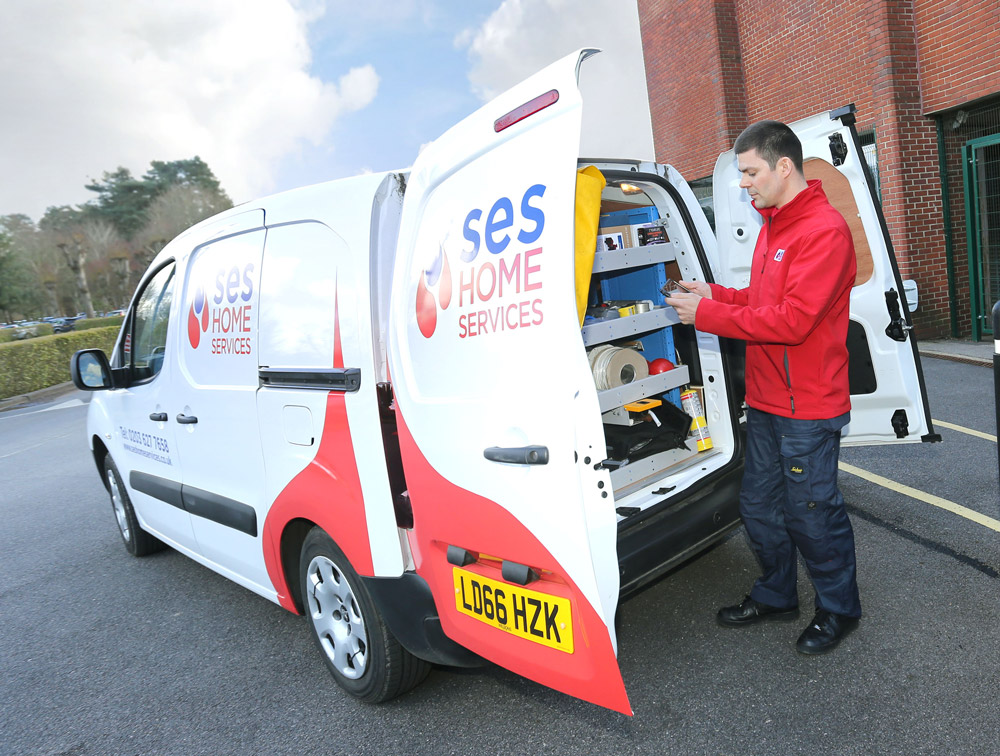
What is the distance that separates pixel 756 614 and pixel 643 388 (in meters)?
1.09

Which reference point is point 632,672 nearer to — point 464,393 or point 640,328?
point 640,328

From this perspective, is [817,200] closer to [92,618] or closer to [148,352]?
[148,352]

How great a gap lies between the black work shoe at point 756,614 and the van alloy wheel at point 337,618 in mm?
1523

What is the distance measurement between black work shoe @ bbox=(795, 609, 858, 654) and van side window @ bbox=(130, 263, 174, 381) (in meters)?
3.21

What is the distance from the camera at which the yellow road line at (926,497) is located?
374cm

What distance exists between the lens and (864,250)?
3.27 meters

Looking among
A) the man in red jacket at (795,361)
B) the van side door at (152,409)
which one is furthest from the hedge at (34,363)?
the man in red jacket at (795,361)

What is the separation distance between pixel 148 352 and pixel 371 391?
6.99ft

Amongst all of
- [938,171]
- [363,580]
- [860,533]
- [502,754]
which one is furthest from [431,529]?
[938,171]

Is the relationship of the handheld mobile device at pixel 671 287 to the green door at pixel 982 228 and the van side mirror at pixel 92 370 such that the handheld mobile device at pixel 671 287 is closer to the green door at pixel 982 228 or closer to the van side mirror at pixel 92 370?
the van side mirror at pixel 92 370

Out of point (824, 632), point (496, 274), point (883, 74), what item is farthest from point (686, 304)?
point (883, 74)

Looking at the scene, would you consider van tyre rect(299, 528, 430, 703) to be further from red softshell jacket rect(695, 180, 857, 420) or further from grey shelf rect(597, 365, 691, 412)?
red softshell jacket rect(695, 180, 857, 420)

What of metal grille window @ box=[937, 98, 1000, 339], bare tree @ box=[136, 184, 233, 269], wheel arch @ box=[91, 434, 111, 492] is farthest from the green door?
bare tree @ box=[136, 184, 233, 269]

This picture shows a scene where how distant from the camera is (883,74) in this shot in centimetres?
954
